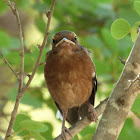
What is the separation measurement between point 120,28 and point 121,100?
0.58 m

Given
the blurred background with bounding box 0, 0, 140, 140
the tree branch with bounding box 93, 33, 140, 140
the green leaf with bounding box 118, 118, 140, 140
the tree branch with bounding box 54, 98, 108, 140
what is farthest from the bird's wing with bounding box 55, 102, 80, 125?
the tree branch with bounding box 93, 33, 140, 140

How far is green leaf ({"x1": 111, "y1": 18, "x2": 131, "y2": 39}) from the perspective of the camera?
2.68 metres

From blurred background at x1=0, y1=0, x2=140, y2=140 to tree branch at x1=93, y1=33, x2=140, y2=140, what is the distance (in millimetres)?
726

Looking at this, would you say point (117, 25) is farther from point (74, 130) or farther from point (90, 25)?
point (90, 25)

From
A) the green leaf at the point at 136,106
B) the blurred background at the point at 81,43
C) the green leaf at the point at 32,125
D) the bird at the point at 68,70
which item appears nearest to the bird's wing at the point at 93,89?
the bird at the point at 68,70

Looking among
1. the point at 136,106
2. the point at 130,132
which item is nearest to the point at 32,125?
the point at 136,106

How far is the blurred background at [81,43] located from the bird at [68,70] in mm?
142

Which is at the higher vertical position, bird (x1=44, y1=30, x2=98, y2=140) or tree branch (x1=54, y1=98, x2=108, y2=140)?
bird (x1=44, y1=30, x2=98, y2=140)

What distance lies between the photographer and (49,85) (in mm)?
3680

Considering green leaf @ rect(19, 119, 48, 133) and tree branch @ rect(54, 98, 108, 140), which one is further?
tree branch @ rect(54, 98, 108, 140)

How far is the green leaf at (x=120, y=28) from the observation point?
2.68 meters

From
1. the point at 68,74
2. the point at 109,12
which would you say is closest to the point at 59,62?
the point at 68,74

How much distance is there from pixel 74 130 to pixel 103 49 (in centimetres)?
195

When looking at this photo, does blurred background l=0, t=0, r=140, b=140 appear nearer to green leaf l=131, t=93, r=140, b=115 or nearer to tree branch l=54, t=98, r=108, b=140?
tree branch l=54, t=98, r=108, b=140
